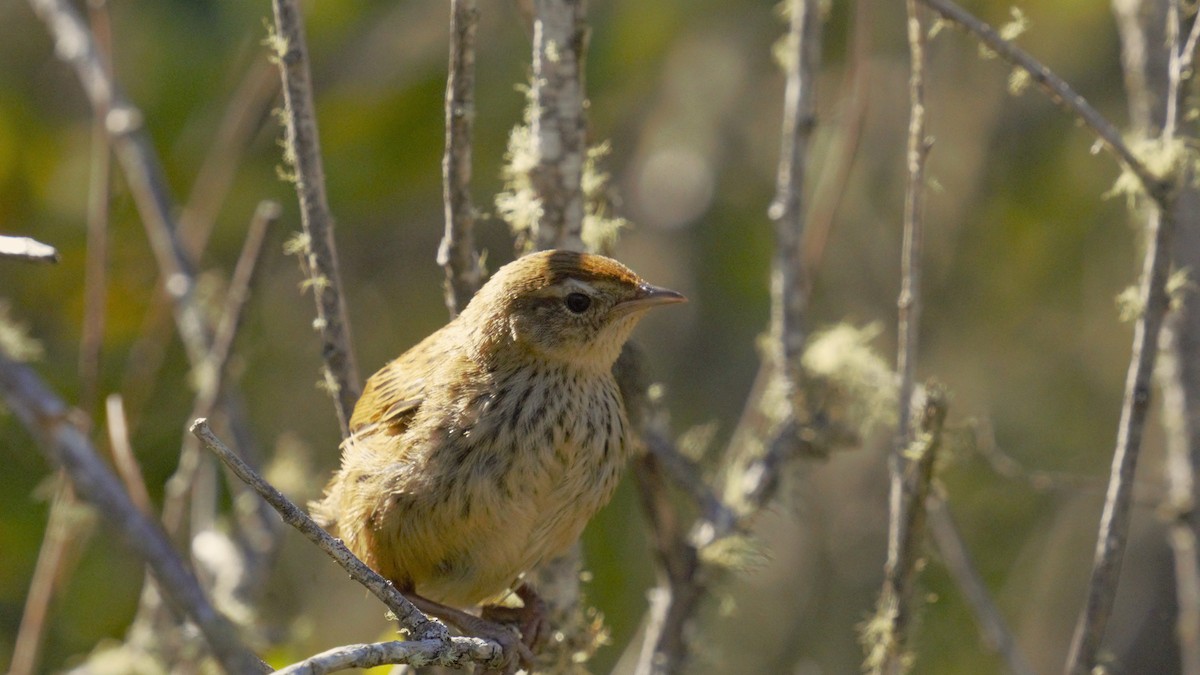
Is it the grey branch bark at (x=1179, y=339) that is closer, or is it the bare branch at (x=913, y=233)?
the bare branch at (x=913, y=233)

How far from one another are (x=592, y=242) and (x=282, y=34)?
3.68 ft

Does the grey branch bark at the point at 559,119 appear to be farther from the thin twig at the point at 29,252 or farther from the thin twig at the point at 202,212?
the thin twig at the point at 202,212

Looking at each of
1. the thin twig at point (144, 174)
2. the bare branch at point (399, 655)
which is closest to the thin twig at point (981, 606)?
the bare branch at point (399, 655)

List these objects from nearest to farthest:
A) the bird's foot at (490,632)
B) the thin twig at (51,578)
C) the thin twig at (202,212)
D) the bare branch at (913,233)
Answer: the bird's foot at (490,632)
the bare branch at (913,233)
the thin twig at (51,578)
the thin twig at (202,212)

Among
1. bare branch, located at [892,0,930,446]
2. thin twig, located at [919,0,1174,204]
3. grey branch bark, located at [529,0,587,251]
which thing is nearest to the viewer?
thin twig, located at [919,0,1174,204]

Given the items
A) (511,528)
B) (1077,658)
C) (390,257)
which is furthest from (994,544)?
(511,528)

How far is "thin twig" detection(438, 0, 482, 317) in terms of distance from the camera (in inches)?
119

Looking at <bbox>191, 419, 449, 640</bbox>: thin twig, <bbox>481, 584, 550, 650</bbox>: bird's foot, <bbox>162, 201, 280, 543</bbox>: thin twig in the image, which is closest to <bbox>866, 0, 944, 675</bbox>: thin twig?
<bbox>481, 584, 550, 650</bbox>: bird's foot

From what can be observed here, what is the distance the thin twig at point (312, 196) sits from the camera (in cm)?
303

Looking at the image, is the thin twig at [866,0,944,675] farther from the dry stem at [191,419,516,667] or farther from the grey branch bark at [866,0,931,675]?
the dry stem at [191,419,516,667]

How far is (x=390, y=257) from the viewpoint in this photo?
721 centimetres

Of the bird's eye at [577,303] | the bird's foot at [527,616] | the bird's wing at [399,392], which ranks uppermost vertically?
the bird's eye at [577,303]

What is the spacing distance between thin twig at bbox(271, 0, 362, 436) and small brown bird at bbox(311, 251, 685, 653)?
192 millimetres

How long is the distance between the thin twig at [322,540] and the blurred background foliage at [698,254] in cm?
389
